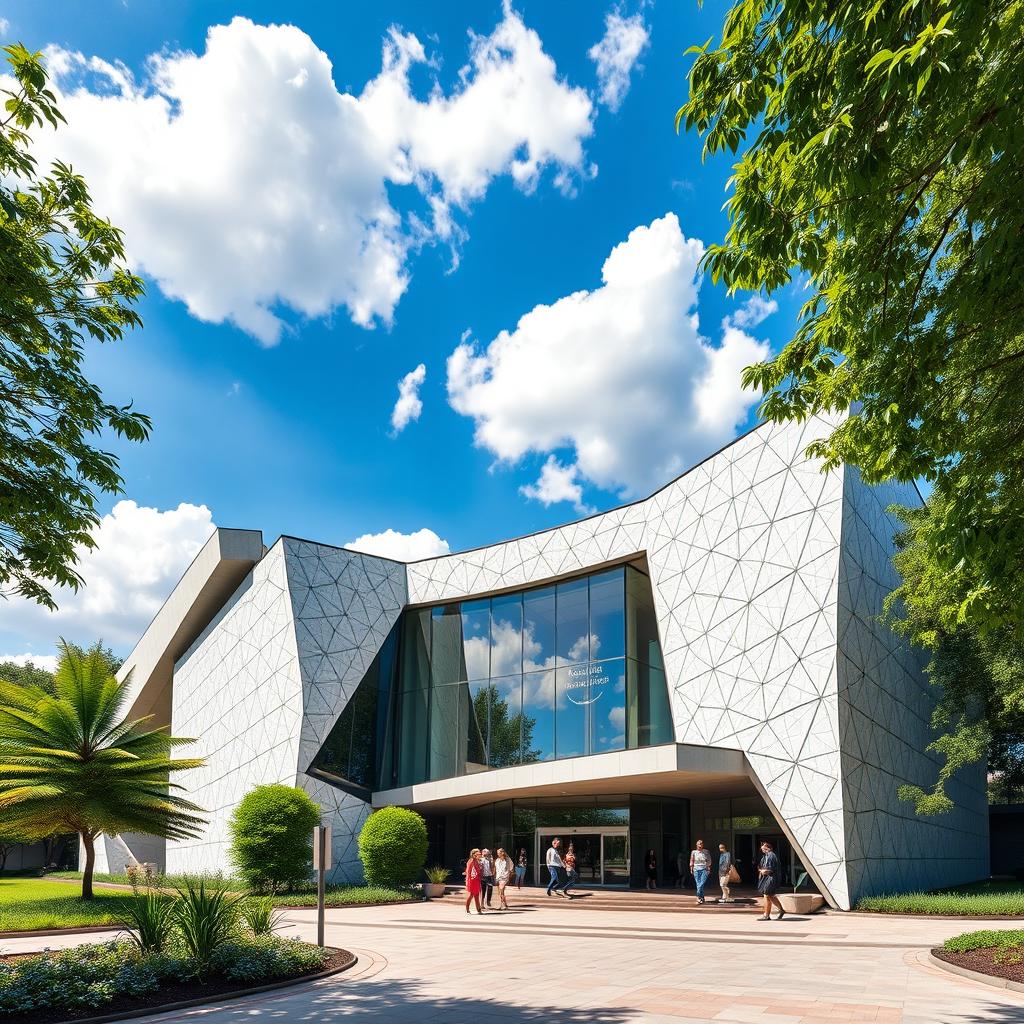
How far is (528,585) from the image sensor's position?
2875 centimetres

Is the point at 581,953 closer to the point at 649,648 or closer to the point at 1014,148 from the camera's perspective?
the point at 1014,148

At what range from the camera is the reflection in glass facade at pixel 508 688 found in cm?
2569

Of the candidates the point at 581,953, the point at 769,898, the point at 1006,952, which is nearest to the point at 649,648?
the point at 769,898

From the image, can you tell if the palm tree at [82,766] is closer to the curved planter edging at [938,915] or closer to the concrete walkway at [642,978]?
the concrete walkway at [642,978]

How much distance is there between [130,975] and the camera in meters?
9.55

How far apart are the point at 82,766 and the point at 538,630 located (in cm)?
1412

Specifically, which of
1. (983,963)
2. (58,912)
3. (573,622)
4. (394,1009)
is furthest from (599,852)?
(394,1009)

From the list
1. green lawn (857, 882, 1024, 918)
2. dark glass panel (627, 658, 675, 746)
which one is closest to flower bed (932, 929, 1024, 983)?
green lawn (857, 882, 1024, 918)

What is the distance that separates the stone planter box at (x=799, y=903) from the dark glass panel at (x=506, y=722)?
10011 millimetres

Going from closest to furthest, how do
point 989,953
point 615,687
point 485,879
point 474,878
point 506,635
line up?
point 989,953 → point 474,878 → point 485,879 → point 615,687 → point 506,635

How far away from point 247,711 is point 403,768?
607 cm

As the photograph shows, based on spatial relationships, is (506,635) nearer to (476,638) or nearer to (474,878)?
(476,638)

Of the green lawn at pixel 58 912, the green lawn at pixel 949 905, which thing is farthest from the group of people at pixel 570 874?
the green lawn at pixel 58 912

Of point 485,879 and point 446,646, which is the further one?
point 446,646
